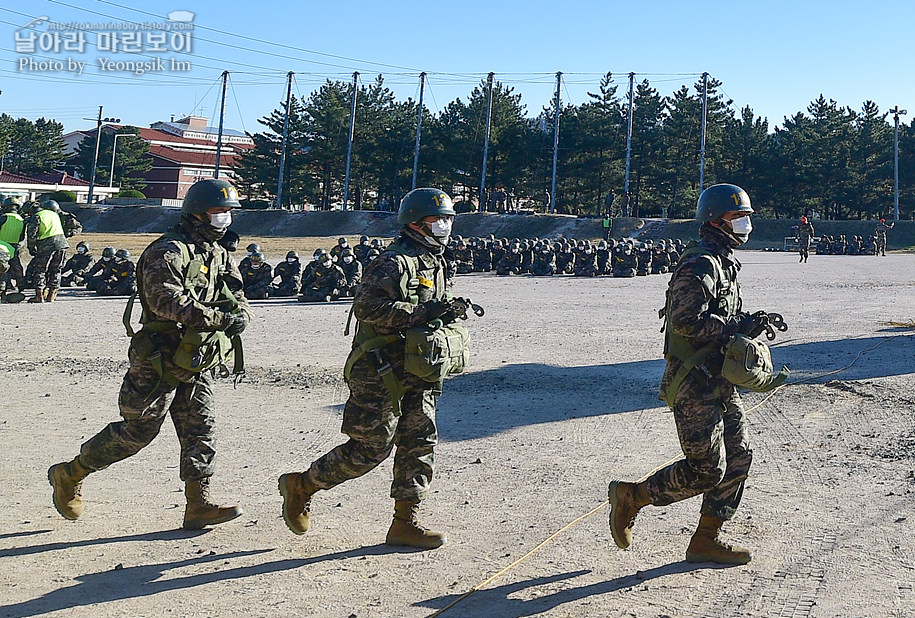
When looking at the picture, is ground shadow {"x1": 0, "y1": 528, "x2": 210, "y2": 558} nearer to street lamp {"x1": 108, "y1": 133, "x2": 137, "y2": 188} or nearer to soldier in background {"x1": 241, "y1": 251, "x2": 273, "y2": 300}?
soldier in background {"x1": 241, "y1": 251, "x2": 273, "y2": 300}

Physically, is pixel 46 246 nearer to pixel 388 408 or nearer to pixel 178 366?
pixel 178 366

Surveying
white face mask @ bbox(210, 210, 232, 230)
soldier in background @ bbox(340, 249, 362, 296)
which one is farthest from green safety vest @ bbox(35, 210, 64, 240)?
white face mask @ bbox(210, 210, 232, 230)

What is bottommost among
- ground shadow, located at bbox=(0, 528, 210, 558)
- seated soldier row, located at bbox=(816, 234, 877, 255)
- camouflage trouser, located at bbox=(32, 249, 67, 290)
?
ground shadow, located at bbox=(0, 528, 210, 558)

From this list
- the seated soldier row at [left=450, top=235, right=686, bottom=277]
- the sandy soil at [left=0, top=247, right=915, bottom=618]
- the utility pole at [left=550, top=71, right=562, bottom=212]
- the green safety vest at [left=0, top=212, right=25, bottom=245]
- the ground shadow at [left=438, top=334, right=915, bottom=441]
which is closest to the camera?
the sandy soil at [left=0, top=247, right=915, bottom=618]

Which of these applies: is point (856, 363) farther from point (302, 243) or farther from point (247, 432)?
point (302, 243)

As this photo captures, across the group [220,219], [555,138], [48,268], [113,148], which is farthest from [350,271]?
[113,148]

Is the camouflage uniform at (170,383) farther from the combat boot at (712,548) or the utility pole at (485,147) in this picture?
the utility pole at (485,147)

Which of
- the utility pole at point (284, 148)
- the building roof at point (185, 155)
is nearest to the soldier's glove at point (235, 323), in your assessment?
the utility pole at point (284, 148)

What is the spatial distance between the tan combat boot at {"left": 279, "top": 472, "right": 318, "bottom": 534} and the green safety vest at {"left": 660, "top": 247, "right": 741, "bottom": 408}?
2006 millimetres

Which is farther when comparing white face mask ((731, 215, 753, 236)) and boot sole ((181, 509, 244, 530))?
boot sole ((181, 509, 244, 530))

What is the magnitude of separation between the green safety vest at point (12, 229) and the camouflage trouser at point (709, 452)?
1400cm

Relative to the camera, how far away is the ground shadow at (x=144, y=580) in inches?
179

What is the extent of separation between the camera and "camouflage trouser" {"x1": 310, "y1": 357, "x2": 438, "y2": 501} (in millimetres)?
5242

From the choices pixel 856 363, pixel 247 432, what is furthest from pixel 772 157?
pixel 247 432
